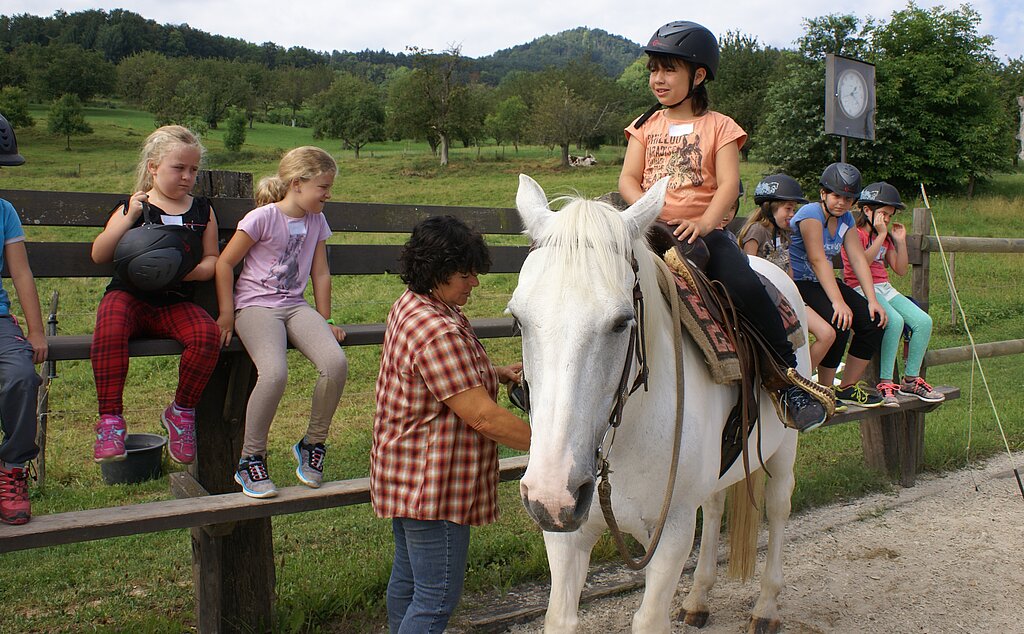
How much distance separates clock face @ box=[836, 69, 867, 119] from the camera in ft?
25.2

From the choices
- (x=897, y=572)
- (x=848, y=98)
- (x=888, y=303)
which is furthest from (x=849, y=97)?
(x=897, y=572)

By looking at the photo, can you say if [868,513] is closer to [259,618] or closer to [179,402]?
[259,618]

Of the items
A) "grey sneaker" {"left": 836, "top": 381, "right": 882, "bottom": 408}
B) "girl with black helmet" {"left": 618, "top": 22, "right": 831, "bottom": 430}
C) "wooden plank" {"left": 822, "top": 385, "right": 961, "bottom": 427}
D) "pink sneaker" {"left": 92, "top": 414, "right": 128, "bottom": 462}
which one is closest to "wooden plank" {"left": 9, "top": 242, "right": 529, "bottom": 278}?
"pink sneaker" {"left": 92, "top": 414, "right": 128, "bottom": 462}

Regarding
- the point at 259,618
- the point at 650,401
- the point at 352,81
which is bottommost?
the point at 259,618

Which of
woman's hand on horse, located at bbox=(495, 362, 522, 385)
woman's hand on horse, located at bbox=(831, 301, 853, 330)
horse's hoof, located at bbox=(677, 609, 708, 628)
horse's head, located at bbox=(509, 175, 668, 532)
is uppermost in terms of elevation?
horse's head, located at bbox=(509, 175, 668, 532)

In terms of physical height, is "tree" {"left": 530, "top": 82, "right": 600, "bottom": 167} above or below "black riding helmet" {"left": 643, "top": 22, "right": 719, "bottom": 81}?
above

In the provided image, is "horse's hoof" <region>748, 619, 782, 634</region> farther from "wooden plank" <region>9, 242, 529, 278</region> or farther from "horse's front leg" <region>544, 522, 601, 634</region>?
"wooden plank" <region>9, 242, 529, 278</region>

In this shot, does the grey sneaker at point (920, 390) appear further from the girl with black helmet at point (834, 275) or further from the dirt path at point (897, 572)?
the dirt path at point (897, 572)

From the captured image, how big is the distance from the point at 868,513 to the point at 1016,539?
0.95 meters

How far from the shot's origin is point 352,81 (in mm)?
65625

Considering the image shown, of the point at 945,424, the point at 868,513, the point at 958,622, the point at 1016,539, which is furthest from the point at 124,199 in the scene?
the point at 945,424

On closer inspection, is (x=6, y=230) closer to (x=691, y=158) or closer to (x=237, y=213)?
(x=237, y=213)

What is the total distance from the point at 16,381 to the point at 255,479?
0.91 metres

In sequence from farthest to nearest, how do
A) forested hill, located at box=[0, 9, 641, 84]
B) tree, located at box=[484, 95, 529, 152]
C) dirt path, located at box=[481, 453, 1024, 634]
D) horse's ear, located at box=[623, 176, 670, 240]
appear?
forested hill, located at box=[0, 9, 641, 84], tree, located at box=[484, 95, 529, 152], dirt path, located at box=[481, 453, 1024, 634], horse's ear, located at box=[623, 176, 670, 240]
